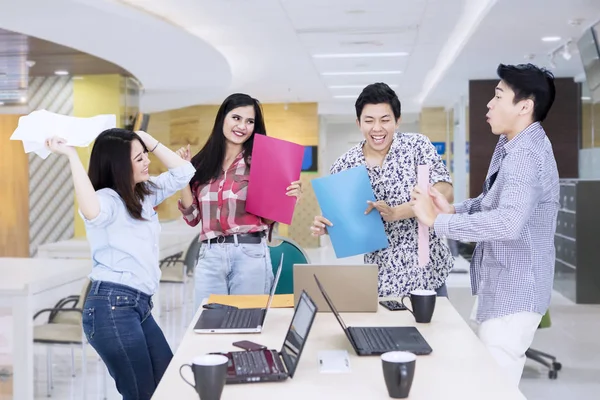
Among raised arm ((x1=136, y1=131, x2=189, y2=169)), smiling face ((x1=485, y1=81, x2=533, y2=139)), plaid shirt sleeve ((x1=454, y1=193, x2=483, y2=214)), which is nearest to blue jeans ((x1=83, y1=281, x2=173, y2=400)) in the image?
raised arm ((x1=136, y1=131, x2=189, y2=169))

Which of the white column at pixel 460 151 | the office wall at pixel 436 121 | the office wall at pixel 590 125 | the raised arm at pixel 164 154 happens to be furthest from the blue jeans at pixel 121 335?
the office wall at pixel 436 121

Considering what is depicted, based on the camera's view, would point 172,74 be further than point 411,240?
Yes

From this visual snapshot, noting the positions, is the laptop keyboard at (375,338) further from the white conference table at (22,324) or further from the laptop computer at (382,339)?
the white conference table at (22,324)

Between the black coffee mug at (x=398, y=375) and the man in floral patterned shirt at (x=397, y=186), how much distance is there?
1.18 meters

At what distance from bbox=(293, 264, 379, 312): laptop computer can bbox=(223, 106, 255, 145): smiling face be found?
792mm

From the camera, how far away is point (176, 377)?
186 centimetres

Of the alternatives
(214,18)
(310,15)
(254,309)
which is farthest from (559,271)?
(254,309)

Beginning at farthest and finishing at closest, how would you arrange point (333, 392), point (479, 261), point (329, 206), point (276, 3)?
1. point (276, 3)
2. point (329, 206)
3. point (479, 261)
4. point (333, 392)

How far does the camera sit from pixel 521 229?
7.41 feet

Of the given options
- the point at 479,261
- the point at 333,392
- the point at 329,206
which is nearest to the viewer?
the point at 333,392

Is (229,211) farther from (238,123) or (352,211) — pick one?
(352,211)

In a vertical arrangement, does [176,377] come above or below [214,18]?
below

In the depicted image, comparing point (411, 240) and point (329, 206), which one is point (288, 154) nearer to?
point (329, 206)

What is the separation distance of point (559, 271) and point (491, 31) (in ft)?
9.96
